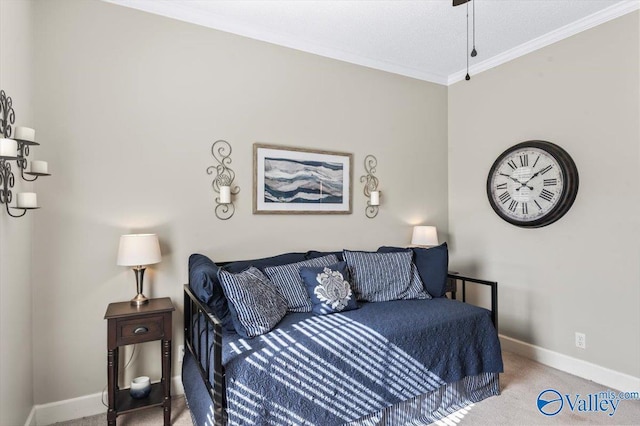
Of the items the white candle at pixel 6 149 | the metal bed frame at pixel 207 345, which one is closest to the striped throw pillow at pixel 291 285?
the metal bed frame at pixel 207 345

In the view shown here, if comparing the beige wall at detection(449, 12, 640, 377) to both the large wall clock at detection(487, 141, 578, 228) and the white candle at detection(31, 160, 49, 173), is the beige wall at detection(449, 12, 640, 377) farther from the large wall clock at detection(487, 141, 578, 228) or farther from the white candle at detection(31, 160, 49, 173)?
the white candle at detection(31, 160, 49, 173)

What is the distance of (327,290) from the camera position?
239cm

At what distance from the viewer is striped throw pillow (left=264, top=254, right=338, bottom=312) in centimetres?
239

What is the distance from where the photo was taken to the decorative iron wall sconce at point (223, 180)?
8.73 feet

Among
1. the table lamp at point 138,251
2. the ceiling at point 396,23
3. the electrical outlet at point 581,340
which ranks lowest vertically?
the electrical outlet at point 581,340

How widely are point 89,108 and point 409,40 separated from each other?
245 cm

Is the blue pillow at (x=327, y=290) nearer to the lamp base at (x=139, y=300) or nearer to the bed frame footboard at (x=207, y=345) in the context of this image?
the bed frame footboard at (x=207, y=345)

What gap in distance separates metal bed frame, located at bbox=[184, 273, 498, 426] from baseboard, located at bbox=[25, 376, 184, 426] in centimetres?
62

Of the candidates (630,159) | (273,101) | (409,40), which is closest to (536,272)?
(630,159)

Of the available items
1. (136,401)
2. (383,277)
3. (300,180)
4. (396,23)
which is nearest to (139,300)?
(136,401)

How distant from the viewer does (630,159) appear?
2529mm

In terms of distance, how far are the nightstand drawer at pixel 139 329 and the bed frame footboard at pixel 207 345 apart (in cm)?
22

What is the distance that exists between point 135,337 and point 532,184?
3158mm

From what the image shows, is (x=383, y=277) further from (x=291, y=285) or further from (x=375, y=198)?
(x=375, y=198)
